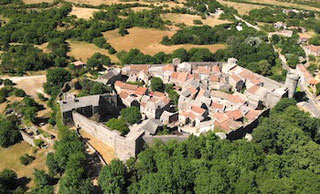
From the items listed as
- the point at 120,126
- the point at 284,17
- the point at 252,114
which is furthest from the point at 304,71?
the point at 284,17

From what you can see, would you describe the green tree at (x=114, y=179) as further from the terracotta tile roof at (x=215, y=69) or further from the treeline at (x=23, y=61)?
the treeline at (x=23, y=61)

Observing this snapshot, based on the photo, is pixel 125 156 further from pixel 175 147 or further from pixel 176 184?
pixel 176 184

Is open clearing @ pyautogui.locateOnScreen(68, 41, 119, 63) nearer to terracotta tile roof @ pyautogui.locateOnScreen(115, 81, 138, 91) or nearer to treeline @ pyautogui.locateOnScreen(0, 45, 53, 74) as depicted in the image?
treeline @ pyautogui.locateOnScreen(0, 45, 53, 74)

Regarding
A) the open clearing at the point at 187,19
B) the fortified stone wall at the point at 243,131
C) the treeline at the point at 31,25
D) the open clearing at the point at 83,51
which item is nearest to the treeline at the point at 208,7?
the open clearing at the point at 187,19

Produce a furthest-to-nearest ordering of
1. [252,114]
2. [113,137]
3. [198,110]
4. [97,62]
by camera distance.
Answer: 1. [97,62]
2. [198,110]
3. [252,114]
4. [113,137]

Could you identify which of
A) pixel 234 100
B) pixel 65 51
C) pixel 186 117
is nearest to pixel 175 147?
pixel 186 117

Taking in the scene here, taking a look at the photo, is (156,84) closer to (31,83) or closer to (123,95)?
(123,95)
